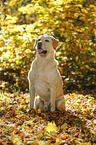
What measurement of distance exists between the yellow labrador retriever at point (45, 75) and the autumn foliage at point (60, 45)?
141 inches

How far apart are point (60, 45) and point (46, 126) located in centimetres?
538

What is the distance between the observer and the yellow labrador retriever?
4.93m

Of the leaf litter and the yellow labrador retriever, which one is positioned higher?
the yellow labrador retriever

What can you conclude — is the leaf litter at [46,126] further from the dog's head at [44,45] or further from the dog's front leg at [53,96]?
the dog's head at [44,45]

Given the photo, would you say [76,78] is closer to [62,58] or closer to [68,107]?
[62,58]

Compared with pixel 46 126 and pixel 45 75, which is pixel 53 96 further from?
pixel 46 126

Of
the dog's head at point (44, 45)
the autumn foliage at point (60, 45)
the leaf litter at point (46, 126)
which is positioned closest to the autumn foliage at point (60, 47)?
the autumn foliage at point (60, 45)

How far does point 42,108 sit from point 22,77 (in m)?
3.77

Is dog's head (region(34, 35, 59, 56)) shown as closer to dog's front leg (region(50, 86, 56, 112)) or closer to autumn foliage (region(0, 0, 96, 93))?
dog's front leg (region(50, 86, 56, 112))

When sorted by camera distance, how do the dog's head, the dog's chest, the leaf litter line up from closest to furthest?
1. the leaf litter
2. the dog's head
3. the dog's chest

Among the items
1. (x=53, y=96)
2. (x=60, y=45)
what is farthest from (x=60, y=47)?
(x=53, y=96)

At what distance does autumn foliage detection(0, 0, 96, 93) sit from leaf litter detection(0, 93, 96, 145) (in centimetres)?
272

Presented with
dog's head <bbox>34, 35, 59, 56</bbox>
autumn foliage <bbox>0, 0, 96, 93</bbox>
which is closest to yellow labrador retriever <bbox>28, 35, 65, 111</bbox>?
dog's head <bbox>34, 35, 59, 56</bbox>

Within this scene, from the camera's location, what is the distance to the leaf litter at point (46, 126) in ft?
10.9
